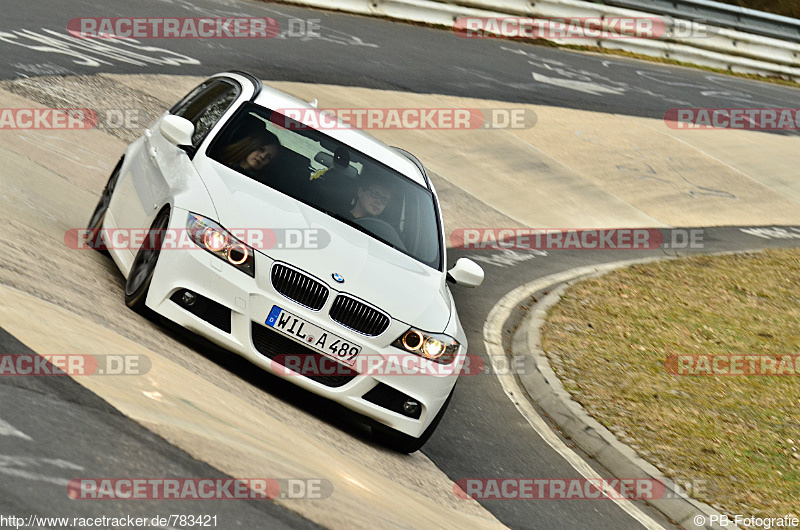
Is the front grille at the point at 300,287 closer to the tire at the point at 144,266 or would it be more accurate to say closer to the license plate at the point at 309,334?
the license plate at the point at 309,334

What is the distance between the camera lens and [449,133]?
1681 cm

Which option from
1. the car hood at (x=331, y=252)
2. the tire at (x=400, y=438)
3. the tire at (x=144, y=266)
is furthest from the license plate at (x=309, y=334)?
the tire at (x=144, y=266)

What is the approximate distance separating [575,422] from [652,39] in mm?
19391

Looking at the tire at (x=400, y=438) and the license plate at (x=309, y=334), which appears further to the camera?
the tire at (x=400, y=438)

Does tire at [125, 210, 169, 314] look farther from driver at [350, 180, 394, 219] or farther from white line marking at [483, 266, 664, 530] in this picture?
white line marking at [483, 266, 664, 530]

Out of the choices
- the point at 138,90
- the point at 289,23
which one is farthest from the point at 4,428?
the point at 289,23

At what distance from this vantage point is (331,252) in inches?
258

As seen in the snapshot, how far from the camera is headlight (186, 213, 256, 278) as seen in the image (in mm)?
6270

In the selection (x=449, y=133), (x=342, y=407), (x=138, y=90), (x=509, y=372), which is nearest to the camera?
(x=342, y=407)

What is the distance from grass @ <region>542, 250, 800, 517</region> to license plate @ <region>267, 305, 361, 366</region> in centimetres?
297

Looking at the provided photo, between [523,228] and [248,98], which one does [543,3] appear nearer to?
[523,228]

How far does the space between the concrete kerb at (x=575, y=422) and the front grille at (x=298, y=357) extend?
2655 mm

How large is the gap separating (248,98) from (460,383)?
9.96 feet

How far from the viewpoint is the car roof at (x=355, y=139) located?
789cm
